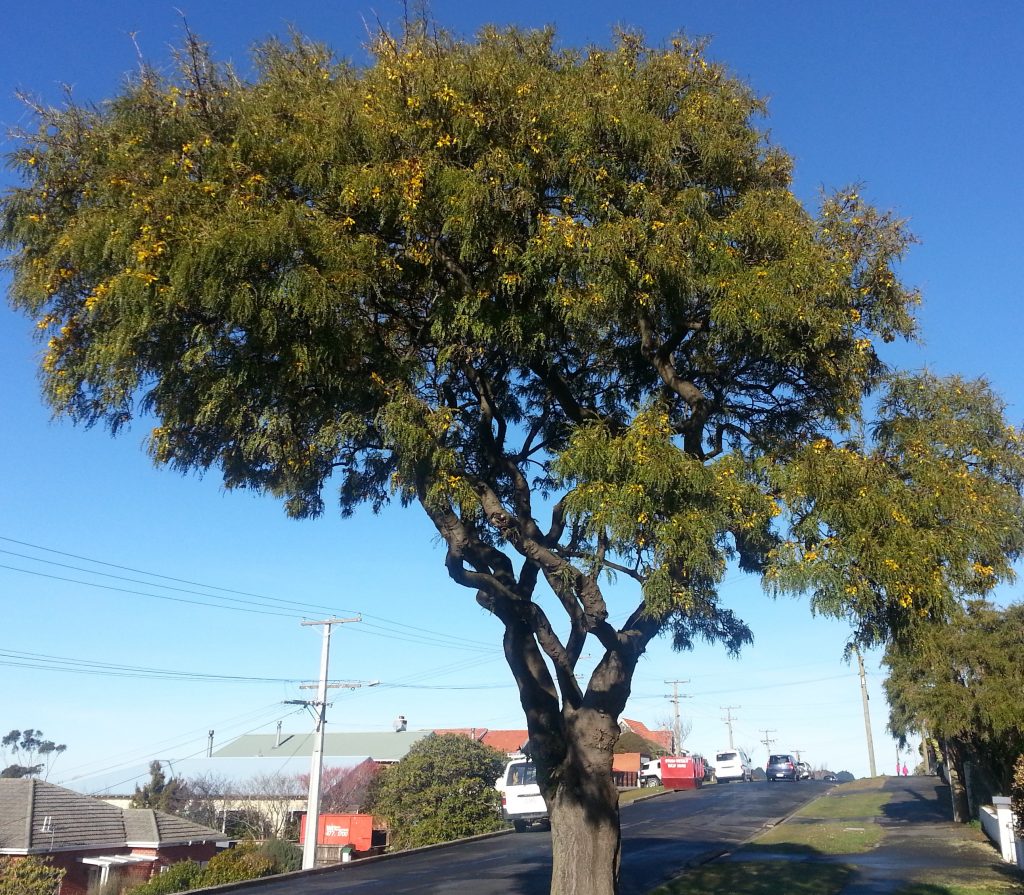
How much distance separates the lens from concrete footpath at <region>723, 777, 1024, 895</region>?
1448 cm

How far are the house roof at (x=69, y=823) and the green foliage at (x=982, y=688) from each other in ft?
90.0

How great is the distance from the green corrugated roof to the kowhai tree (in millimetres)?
54981

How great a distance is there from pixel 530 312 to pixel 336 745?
2526 inches

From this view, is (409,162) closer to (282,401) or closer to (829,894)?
(282,401)

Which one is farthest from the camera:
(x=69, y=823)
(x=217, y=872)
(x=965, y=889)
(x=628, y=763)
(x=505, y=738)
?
(x=505, y=738)

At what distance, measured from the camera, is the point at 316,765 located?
30609 millimetres

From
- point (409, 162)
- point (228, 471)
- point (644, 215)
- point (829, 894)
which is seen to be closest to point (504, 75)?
point (409, 162)

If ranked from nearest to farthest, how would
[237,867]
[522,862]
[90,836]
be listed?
1. [522,862]
2. [237,867]
3. [90,836]

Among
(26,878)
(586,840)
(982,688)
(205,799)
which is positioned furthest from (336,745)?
Result: (586,840)

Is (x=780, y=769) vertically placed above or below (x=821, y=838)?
above

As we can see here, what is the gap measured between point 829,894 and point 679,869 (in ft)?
14.4

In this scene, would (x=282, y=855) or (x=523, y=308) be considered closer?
(x=523, y=308)

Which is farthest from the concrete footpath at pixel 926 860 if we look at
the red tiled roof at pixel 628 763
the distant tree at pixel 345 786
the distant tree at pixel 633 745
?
the distant tree at pixel 633 745

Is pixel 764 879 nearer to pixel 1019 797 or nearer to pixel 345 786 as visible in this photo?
pixel 1019 797
